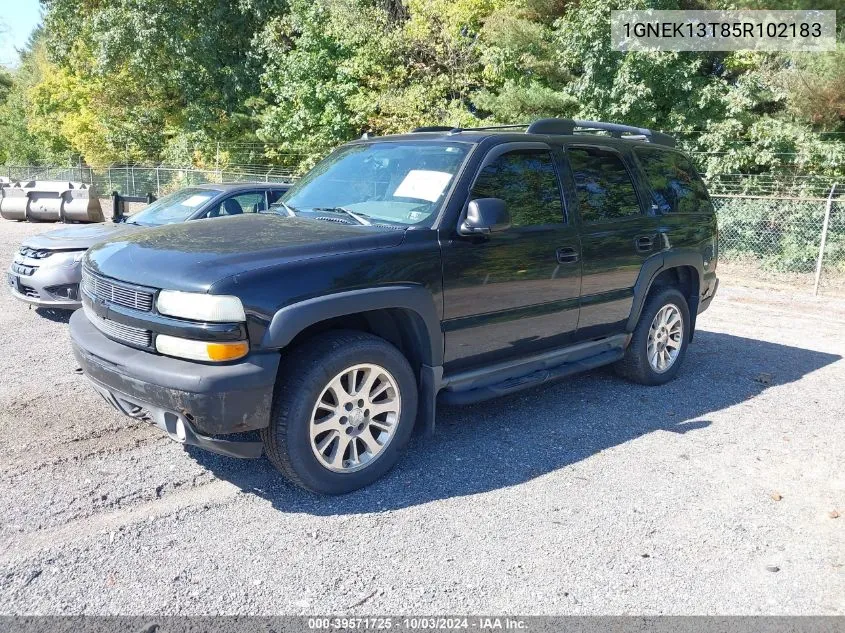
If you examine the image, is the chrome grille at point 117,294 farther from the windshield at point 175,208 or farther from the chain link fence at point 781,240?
the chain link fence at point 781,240

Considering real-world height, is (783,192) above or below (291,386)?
above

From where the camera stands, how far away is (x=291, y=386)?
3.47 metres

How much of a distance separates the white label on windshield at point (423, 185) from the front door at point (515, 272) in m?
0.22

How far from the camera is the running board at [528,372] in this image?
4248 mm

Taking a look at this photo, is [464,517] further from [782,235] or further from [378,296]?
[782,235]

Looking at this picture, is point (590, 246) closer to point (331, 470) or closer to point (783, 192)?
point (331, 470)

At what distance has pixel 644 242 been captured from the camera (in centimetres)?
545

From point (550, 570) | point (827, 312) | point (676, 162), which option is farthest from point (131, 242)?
point (827, 312)

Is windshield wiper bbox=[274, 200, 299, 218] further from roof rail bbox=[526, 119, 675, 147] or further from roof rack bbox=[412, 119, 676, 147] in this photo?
roof rail bbox=[526, 119, 675, 147]

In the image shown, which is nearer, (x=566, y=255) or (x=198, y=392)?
(x=198, y=392)

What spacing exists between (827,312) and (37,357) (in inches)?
403

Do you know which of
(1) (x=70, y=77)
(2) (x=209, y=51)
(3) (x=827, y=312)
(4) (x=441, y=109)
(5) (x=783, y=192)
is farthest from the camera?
(1) (x=70, y=77)

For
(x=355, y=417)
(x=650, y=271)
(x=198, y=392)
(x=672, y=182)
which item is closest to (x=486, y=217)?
(x=355, y=417)

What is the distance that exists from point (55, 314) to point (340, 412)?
219 inches
